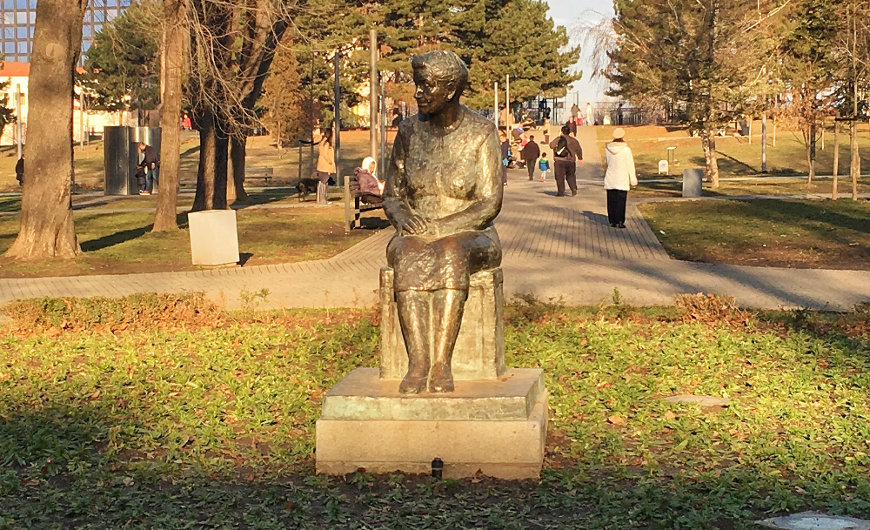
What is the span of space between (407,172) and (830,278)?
893 cm

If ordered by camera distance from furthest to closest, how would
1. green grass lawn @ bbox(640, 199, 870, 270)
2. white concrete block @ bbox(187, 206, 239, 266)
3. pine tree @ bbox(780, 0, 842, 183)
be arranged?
pine tree @ bbox(780, 0, 842, 183), green grass lawn @ bbox(640, 199, 870, 270), white concrete block @ bbox(187, 206, 239, 266)

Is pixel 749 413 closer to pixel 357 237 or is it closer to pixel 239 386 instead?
pixel 239 386

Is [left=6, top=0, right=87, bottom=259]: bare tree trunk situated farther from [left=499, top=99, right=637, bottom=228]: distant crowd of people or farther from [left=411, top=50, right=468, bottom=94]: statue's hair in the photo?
[left=411, top=50, right=468, bottom=94]: statue's hair

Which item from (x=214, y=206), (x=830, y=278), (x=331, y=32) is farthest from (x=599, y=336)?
(x=331, y=32)

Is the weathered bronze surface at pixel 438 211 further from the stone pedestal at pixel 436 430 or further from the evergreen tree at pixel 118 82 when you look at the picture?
the evergreen tree at pixel 118 82

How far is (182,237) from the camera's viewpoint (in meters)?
21.6

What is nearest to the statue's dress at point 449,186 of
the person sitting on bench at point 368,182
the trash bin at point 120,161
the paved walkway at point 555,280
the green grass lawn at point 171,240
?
the paved walkway at point 555,280

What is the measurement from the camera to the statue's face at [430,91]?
22.1 ft

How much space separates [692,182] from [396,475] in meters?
25.4

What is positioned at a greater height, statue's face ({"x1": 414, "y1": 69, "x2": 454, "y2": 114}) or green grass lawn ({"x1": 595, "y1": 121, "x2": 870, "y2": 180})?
green grass lawn ({"x1": 595, "y1": 121, "x2": 870, "y2": 180})

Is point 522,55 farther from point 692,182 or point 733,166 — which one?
point 692,182

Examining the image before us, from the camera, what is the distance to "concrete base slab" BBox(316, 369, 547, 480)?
626 cm

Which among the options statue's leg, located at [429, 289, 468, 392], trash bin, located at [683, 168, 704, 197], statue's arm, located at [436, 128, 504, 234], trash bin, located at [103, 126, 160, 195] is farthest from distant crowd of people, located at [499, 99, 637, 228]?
trash bin, located at [103, 126, 160, 195]

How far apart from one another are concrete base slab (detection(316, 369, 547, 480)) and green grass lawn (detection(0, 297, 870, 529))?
0.13 meters
